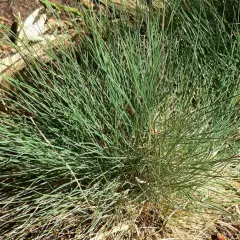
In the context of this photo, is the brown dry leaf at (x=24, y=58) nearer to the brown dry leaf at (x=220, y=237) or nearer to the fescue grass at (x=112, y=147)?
the fescue grass at (x=112, y=147)

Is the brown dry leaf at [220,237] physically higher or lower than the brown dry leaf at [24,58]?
lower

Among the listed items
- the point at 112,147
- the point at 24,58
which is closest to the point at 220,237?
the point at 112,147

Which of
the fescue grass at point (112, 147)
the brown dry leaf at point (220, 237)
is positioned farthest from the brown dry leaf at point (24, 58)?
the brown dry leaf at point (220, 237)

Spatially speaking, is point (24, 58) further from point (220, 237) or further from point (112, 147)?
point (220, 237)

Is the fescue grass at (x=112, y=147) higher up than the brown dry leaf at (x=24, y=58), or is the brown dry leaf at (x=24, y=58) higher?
the brown dry leaf at (x=24, y=58)

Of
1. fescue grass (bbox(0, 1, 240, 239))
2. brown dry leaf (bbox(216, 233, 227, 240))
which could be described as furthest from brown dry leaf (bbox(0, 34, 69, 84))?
brown dry leaf (bbox(216, 233, 227, 240))

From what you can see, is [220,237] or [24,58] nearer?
[220,237]

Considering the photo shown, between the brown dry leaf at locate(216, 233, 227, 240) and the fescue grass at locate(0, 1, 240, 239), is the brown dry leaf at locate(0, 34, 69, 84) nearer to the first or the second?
the fescue grass at locate(0, 1, 240, 239)

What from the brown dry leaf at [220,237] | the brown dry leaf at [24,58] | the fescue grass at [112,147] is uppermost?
the brown dry leaf at [24,58]

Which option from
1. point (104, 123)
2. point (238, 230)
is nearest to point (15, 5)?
point (104, 123)

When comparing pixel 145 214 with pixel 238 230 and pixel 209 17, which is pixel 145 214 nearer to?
pixel 238 230

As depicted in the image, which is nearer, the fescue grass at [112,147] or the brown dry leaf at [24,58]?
the fescue grass at [112,147]
